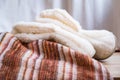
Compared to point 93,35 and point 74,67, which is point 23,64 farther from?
point 93,35

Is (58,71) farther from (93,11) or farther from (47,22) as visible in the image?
(93,11)

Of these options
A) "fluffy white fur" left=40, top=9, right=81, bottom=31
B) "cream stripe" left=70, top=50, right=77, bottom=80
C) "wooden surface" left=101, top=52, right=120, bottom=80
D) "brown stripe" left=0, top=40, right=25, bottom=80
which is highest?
"fluffy white fur" left=40, top=9, right=81, bottom=31

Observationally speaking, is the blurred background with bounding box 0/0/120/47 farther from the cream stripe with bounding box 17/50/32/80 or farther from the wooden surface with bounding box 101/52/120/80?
the cream stripe with bounding box 17/50/32/80

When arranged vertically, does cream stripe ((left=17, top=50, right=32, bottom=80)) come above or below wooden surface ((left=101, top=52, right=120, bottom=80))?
above

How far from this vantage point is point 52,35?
2.61 ft

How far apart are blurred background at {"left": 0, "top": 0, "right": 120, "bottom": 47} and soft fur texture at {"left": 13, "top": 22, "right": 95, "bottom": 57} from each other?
47 cm

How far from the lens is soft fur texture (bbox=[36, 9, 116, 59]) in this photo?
2.87 feet

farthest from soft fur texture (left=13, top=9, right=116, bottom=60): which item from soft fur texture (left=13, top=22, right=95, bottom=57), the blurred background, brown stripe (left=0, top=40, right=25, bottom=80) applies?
the blurred background

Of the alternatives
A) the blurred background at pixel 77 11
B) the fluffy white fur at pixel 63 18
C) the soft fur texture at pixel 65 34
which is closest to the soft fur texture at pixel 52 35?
the soft fur texture at pixel 65 34

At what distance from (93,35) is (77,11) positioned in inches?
15.6

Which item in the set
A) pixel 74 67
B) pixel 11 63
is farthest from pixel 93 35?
pixel 11 63

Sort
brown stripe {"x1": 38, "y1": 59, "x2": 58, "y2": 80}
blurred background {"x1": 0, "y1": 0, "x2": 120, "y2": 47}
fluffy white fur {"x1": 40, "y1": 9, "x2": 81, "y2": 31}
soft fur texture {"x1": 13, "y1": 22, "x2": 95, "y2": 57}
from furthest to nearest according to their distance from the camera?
blurred background {"x1": 0, "y1": 0, "x2": 120, "y2": 47} → fluffy white fur {"x1": 40, "y1": 9, "x2": 81, "y2": 31} → soft fur texture {"x1": 13, "y1": 22, "x2": 95, "y2": 57} → brown stripe {"x1": 38, "y1": 59, "x2": 58, "y2": 80}

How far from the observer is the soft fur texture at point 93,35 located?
0.87m

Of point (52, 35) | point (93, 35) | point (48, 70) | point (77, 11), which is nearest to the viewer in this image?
point (48, 70)
